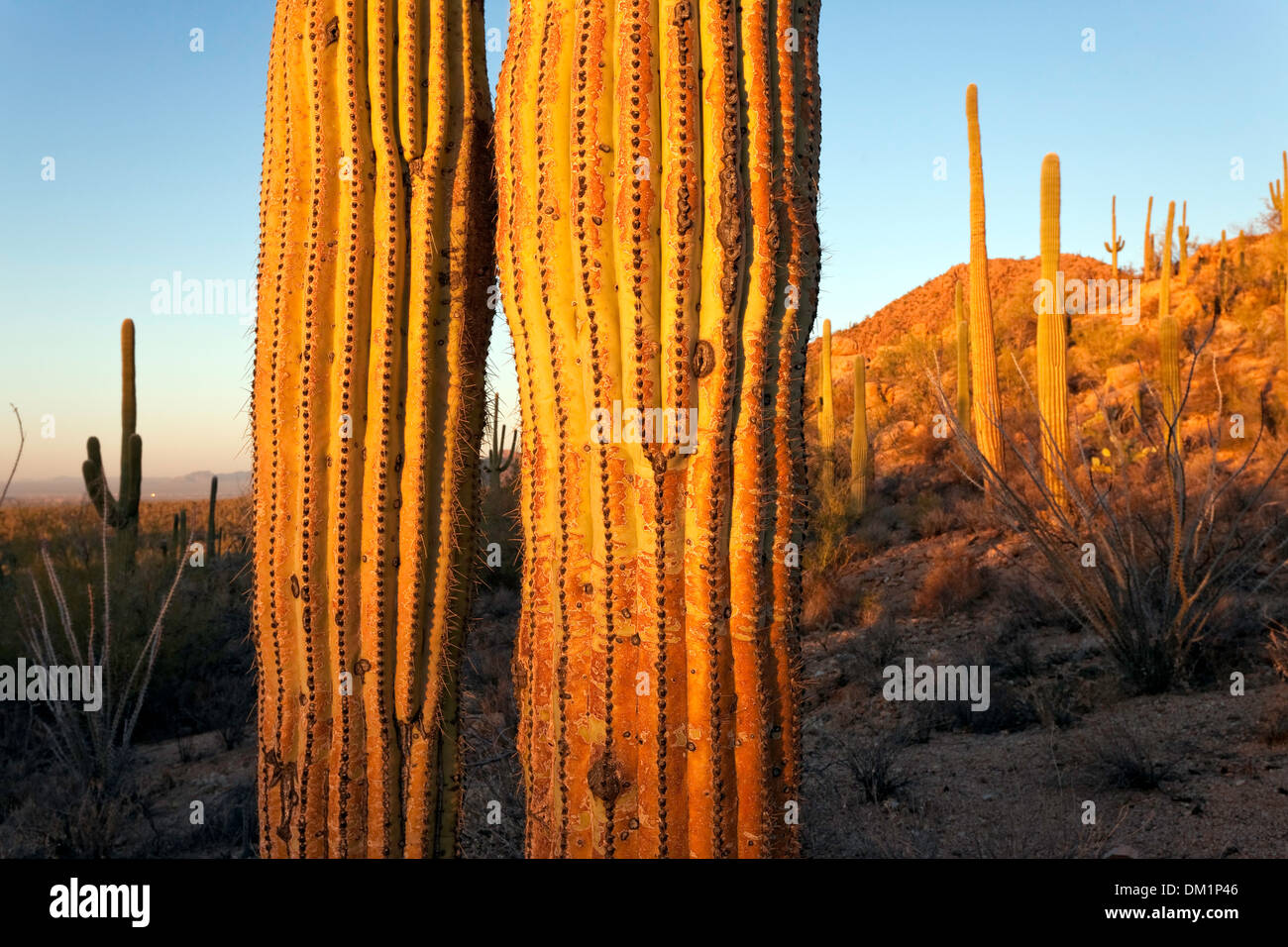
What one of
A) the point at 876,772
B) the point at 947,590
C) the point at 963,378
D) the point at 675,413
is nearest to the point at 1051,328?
the point at 963,378

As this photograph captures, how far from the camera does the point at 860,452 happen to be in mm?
17250

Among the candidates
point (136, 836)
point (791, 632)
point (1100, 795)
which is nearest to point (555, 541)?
point (791, 632)

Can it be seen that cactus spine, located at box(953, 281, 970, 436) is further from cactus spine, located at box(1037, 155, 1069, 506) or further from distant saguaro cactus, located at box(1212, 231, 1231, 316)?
distant saguaro cactus, located at box(1212, 231, 1231, 316)

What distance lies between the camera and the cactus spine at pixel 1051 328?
43.2 feet

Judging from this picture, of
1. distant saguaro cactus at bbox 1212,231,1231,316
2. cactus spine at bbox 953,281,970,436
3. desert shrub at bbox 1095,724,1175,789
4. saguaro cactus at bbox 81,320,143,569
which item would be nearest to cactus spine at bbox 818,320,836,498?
cactus spine at bbox 953,281,970,436

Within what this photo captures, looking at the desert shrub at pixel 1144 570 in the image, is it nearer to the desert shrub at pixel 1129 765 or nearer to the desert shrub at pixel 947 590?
the desert shrub at pixel 1129 765

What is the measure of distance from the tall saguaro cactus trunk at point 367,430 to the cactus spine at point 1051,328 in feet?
36.8

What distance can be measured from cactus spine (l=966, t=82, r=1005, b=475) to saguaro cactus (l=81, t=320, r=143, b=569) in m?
12.4

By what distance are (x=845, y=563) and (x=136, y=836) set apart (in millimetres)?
9748

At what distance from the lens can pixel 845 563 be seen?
1347cm

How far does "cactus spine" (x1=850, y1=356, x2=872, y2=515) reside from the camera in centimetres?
1655

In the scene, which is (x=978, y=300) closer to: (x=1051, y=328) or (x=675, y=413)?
(x=1051, y=328)

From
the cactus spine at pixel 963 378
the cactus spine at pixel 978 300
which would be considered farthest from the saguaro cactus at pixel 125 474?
the cactus spine at pixel 963 378
